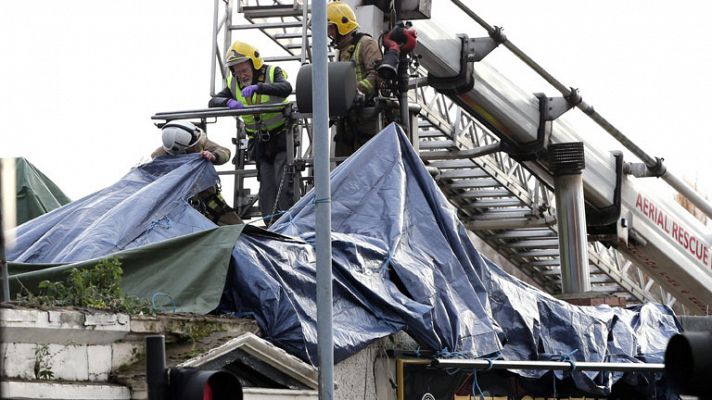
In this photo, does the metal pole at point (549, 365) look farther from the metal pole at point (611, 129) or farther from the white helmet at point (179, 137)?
the metal pole at point (611, 129)

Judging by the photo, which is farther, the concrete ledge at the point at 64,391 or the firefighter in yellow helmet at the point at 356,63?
the firefighter in yellow helmet at the point at 356,63

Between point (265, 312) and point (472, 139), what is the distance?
12.6 meters

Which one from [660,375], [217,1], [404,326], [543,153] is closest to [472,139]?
[543,153]

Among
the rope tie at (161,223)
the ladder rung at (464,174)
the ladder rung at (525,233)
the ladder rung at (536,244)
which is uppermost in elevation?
the ladder rung at (464,174)

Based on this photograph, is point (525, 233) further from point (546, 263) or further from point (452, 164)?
point (452, 164)

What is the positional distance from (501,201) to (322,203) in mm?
14354

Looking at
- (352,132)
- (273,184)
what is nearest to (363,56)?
(352,132)

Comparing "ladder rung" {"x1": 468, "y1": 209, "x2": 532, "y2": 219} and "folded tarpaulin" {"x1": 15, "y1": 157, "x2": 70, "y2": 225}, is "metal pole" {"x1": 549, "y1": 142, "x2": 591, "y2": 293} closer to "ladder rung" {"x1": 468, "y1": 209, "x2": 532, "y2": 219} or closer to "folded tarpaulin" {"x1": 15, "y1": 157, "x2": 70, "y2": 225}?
"ladder rung" {"x1": 468, "y1": 209, "x2": 532, "y2": 219}

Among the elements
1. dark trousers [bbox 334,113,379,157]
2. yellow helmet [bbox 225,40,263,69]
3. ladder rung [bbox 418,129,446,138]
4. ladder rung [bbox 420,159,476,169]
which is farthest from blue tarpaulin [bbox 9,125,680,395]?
ladder rung [bbox 420,159,476,169]

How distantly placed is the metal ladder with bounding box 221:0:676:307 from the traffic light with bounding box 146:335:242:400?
14.1m

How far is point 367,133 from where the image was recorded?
1474 centimetres

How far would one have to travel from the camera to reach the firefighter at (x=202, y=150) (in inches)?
519

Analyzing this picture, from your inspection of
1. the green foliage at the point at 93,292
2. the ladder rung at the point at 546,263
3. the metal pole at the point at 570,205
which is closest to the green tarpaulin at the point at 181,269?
the green foliage at the point at 93,292

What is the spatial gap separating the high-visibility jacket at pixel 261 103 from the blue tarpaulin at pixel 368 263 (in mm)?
1563
